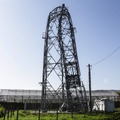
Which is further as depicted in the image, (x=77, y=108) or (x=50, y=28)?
(x=50, y=28)

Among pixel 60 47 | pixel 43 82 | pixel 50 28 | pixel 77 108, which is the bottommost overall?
pixel 77 108

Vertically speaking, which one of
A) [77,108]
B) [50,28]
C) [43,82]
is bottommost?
[77,108]

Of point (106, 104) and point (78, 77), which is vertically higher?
point (78, 77)

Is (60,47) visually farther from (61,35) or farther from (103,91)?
(103,91)

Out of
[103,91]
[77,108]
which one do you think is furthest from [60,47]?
[103,91]

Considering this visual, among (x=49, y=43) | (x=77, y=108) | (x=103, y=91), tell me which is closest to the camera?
(x=77, y=108)

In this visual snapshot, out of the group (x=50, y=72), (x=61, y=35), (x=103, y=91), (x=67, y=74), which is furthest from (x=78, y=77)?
(x=103, y=91)

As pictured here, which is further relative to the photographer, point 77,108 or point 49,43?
point 49,43

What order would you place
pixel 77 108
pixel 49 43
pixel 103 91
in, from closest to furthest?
pixel 77 108
pixel 49 43
pixel 103 91

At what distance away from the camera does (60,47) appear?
32969 millimetres

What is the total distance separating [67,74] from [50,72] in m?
2.27

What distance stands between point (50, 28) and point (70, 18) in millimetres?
3049

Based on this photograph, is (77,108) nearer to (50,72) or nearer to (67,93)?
(67,93)

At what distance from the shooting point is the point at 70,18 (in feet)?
112
